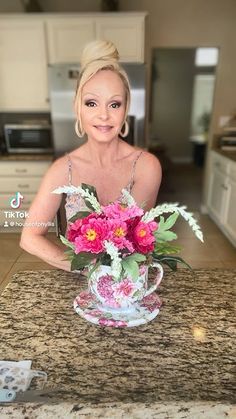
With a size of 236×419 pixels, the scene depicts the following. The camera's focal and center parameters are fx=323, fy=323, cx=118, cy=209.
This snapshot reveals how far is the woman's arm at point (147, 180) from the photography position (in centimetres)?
111

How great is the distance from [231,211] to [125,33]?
1.90 meters

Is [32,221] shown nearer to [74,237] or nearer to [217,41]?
[74,237]

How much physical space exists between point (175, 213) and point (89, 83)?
45 centimetres

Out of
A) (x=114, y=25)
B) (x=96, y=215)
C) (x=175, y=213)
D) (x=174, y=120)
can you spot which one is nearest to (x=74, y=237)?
(x=96, y=215)

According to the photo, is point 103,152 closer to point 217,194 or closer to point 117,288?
point 117,288

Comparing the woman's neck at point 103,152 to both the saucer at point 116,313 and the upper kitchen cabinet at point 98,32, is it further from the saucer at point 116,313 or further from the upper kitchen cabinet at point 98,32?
the upper kitchen cabinet at point 98,32

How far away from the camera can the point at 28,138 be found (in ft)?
10.6

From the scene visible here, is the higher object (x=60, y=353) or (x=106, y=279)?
(x=106, y=279)

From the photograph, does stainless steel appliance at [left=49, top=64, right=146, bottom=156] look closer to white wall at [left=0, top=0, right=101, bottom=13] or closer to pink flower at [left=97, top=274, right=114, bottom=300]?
white wall at [left=0, top=0, right=101, bottom=13]

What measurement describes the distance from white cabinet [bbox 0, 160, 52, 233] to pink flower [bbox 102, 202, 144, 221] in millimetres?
365

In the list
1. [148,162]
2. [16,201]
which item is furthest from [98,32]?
[16,201]

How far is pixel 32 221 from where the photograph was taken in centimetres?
96

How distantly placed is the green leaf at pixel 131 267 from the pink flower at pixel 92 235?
0.05m

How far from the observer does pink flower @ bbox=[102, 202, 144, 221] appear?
633 millimetres
